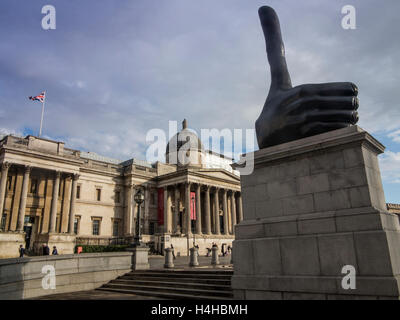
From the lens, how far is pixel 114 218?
49.1 m

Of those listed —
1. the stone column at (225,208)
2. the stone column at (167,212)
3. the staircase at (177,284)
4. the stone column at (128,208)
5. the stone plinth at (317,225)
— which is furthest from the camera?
the stone column at (225,208)

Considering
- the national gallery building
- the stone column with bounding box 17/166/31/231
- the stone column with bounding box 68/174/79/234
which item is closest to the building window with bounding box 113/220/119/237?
the national gallery building

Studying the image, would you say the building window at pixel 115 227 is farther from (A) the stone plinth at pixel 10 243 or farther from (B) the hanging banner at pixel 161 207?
(A) the stone plinth at pixel 10 243

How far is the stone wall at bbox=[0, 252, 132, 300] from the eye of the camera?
10453 mm

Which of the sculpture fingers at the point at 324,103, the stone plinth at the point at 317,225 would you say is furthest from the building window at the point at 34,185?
the sculpture fingers at the point at 324,103

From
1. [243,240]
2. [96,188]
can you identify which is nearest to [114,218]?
[96,188]

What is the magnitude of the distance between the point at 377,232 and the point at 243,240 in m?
3.22

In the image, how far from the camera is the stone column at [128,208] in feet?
157

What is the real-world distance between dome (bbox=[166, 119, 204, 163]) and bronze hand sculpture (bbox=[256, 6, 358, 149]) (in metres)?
53.0

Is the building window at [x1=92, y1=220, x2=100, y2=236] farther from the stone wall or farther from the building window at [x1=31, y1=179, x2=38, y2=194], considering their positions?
the stone wall

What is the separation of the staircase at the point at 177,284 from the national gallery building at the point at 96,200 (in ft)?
71.9

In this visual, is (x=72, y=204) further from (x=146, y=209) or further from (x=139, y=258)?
(x=139, y=258)

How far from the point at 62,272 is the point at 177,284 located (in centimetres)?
492

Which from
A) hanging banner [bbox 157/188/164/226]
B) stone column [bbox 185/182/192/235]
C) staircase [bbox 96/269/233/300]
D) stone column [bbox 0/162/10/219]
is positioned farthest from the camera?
hanging banner [bbox 157/188/164/226]
